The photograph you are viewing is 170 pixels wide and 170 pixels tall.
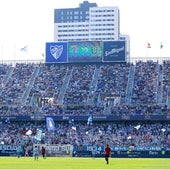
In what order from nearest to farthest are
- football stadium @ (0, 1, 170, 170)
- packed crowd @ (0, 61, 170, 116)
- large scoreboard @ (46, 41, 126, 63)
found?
football stadium @ (0, 1, 170, 170) < packed crowd @ (0, 61, 170, 116) < large scoreboard @ (46, 41, 126, 63)

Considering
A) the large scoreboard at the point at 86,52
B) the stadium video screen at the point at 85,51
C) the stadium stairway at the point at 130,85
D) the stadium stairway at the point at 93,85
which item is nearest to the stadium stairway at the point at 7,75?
the large scoreboard at the point at 86,52

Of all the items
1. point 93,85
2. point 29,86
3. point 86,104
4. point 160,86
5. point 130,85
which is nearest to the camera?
point 86,104

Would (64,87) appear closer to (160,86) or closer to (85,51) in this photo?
(85,51)

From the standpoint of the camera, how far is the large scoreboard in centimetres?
10894

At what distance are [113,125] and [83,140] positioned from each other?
22.7 feet

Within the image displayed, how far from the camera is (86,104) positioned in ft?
328

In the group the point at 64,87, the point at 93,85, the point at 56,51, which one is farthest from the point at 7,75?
the point at 93,85

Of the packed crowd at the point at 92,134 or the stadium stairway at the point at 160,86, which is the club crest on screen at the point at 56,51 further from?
the stadium stairway at the point at 160,86

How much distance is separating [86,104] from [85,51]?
514 inches

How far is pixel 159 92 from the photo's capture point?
10006 cm

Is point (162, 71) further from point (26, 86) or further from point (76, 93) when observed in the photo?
point (26, 86)

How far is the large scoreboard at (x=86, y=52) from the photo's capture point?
109 m

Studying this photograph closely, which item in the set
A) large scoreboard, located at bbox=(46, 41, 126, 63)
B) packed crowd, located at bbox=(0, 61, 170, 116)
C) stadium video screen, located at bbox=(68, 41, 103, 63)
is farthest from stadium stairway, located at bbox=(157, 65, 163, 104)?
stadium video screen, located at bbox=(68, 41, 103, 63)

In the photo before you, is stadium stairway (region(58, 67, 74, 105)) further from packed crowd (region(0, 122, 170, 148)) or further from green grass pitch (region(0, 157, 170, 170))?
green grass pitch (region(0, 157, 170, 170))
